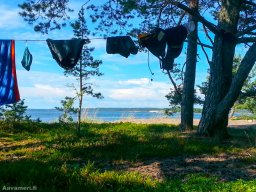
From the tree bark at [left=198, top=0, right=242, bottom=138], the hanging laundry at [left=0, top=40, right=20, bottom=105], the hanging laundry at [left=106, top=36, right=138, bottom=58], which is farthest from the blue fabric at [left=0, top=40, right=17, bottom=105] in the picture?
the tree bark at [left=198, top=0, right=242, bottom=138]

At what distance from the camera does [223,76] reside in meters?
13.4

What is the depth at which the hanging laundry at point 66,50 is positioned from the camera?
12.6 metres

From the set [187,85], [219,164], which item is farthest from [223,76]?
[219,164]

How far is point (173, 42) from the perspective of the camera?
1156cm

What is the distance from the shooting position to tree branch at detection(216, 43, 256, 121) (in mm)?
12195

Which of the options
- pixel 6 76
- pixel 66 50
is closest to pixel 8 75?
pixel 6 76

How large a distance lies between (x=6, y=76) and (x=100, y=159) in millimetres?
4878

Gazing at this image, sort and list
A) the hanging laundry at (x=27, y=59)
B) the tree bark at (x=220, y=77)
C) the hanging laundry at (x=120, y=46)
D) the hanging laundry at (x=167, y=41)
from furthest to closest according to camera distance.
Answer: the tree bark at (x=220, y=77)
the hanging laundry at (x=27, y=59)
the hanging laundry at (x=120, y=46)
the hanging laundry at (x=167, y=41)

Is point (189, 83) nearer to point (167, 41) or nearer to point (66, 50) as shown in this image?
point (167, 41)

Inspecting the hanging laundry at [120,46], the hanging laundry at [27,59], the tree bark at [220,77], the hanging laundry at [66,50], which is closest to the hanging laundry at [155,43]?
the hanging laundry at [120,46]

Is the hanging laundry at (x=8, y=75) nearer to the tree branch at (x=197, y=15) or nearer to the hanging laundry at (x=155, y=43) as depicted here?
the hanging laundry at (x=155, y=43)

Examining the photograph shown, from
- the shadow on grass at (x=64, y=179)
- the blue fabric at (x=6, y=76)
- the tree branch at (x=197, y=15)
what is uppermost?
the tree branch at (x=197, y=15)

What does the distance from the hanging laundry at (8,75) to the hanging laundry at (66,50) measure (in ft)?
4.31

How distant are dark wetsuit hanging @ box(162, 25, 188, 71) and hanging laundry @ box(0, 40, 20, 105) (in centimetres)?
484
